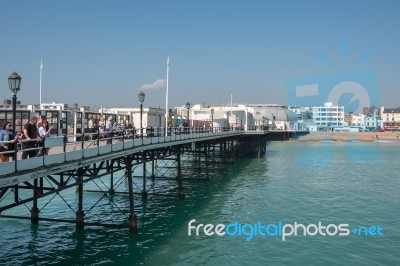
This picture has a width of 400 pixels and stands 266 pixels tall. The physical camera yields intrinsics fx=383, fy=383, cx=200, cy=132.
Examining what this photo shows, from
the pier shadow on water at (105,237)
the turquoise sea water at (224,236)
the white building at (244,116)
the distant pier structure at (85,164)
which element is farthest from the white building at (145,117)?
the white building at (244,116)

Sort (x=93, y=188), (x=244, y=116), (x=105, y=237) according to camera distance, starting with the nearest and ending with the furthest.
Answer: (x=105, y=237)
(x=93, y=188)
(x=244, y=116)

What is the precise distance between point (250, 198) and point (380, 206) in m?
8.99

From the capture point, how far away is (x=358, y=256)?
16656 mm

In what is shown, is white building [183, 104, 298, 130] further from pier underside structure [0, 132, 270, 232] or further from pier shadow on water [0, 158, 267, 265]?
pier shadow on water [0, 158, 267, 265]

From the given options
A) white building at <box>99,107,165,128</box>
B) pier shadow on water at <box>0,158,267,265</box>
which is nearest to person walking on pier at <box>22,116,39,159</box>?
pier shadow on water at <box>0,158,267,265</box>

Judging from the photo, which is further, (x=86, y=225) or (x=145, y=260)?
(x=86, y=225)

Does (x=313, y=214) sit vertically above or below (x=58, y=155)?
below

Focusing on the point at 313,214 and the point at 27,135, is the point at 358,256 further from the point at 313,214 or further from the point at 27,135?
the point at 27,135

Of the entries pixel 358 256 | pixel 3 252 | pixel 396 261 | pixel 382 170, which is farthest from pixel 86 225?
pixel 382 170

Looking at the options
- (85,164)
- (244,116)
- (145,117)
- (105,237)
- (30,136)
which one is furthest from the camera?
(244,116)

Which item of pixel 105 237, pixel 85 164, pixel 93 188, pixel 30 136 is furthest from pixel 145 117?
pixel 30 136

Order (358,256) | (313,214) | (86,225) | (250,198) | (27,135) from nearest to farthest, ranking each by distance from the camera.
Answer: (27,135) → (358,256) → (86,225) → (313,214) → (250,198)

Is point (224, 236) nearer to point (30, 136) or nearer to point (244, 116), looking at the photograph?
point (30, 136)

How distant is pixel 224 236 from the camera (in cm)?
1905
